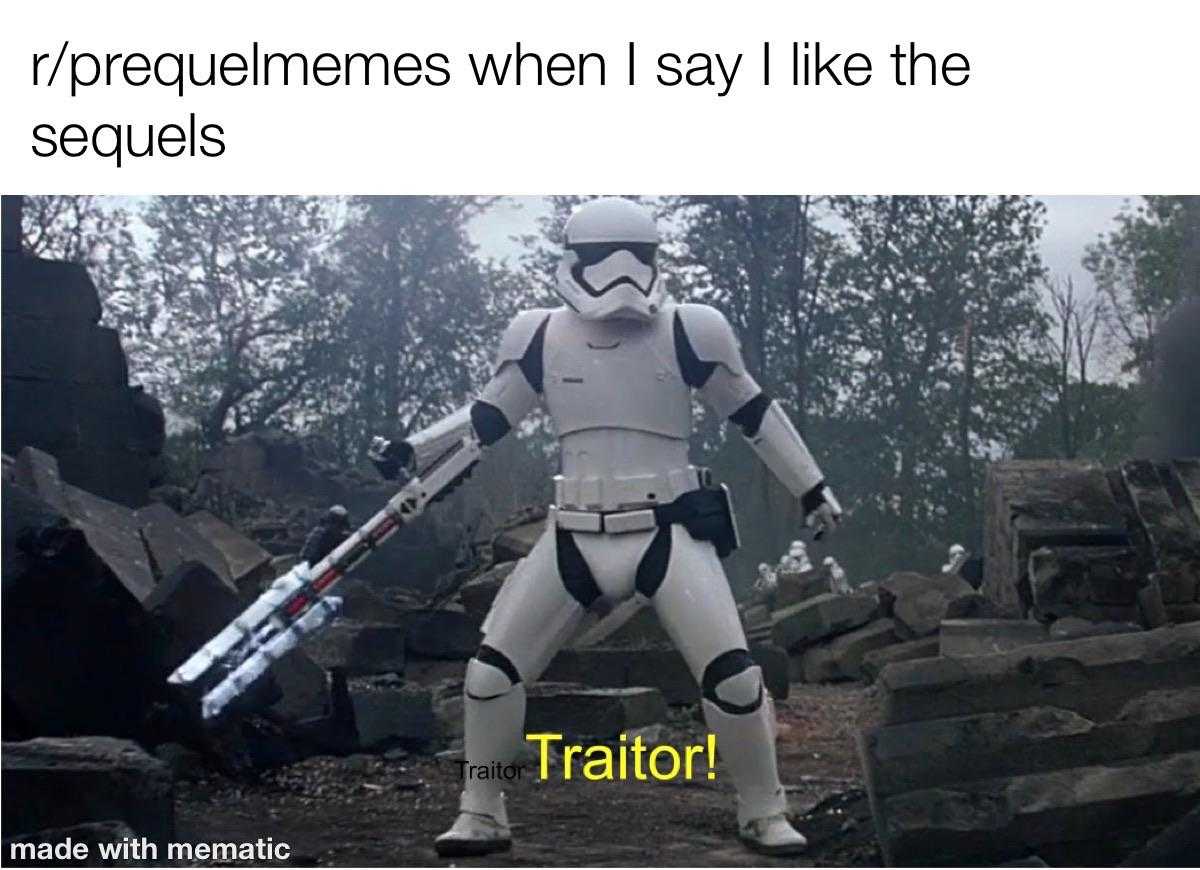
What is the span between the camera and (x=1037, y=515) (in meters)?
12.6

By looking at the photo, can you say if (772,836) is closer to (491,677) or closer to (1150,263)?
(491,677)

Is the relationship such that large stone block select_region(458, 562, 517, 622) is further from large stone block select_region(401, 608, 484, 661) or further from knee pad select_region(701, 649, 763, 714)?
knee pad select_region(701, 649, 763, 714)

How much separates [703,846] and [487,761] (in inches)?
36.4

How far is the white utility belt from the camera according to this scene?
6805mm

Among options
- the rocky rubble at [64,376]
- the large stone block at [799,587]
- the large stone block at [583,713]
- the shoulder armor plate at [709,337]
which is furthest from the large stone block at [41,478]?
the large stone block at [799,587]

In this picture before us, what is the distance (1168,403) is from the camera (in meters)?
14.2

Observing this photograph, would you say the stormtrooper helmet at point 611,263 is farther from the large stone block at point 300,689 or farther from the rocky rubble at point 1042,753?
the large stone block at point 300,689

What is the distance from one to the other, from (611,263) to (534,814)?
257 centimetres

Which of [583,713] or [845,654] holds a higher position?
[845,654]

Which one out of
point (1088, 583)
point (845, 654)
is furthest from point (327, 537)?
point (845, 654)

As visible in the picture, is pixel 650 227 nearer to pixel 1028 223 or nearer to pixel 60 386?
pixel 60 386

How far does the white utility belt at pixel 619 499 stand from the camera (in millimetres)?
6805

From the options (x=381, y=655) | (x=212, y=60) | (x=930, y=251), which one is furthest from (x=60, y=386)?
(x=930, y=251)

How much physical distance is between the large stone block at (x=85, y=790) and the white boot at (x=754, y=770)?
208 cm
